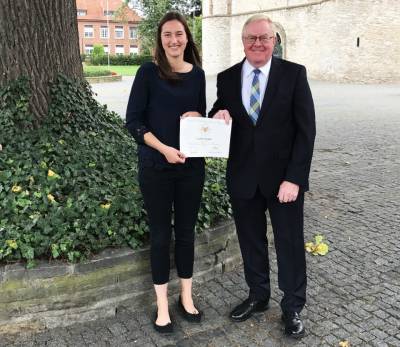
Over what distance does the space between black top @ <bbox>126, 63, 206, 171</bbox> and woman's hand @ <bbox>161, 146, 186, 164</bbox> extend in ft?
0.29

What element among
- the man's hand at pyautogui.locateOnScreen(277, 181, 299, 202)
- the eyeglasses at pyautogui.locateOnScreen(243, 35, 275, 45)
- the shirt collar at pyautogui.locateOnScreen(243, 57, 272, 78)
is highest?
the eyeglasses at pyautogui.locateOnScreen(243, 35, 275, 45)

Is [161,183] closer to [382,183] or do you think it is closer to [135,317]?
[135,317]

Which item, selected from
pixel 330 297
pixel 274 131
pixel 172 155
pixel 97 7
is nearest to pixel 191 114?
pixel 172 155

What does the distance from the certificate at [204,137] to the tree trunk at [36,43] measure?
2.39 meters

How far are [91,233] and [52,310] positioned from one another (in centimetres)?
57

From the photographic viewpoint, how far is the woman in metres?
2.93

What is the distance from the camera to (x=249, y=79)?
3.04m

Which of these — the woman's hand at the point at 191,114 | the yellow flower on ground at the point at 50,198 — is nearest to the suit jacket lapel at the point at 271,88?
the woman's hand at the point at 191,114

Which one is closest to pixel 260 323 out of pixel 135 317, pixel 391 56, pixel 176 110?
pixel 135 317

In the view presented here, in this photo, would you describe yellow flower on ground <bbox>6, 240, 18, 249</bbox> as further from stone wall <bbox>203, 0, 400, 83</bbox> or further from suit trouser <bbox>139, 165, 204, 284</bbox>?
stone wall <bbox>203, 0, 400, 83</bbox>

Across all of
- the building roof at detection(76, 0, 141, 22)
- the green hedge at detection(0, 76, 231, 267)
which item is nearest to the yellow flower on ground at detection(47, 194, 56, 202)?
the green hedge at detection(0, 76, 231, 267)

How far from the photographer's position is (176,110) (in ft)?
9.73

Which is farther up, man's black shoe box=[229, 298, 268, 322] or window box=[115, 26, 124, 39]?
window box=[115, 26, 124, 39]

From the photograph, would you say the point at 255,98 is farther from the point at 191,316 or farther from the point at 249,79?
the point at 191,316
